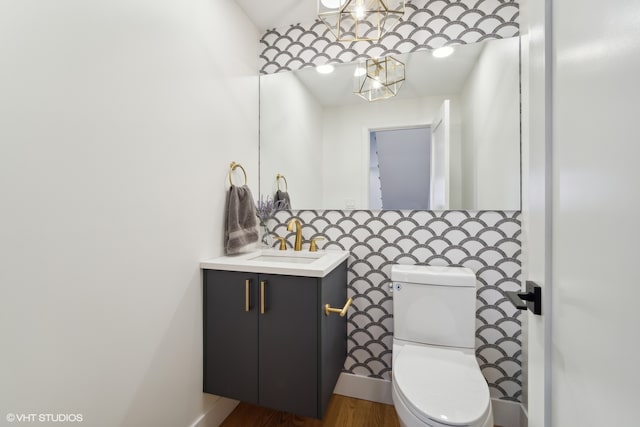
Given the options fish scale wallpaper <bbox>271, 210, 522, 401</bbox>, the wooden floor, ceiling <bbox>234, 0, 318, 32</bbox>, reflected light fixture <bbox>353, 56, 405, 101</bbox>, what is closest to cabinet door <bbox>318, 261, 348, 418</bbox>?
fish scale wallpaper <bbox>271, 210, 522, 401</bbox>

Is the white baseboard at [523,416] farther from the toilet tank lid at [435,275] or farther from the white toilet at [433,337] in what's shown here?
the toilet tank lid at [435,275]

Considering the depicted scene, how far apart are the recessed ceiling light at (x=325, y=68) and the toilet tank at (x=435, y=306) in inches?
53.7

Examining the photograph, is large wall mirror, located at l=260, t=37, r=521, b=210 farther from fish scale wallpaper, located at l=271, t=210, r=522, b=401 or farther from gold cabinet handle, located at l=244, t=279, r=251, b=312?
gold cabinet handle, located at l=244, t=279, r=251, b=312

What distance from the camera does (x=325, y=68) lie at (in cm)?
189

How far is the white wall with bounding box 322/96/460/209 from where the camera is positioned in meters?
1.78

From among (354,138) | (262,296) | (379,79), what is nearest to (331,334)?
(262,296)

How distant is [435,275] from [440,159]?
0.70m

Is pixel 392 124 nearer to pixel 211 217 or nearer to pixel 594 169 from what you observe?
pixel 211 217

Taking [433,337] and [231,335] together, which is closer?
[231,335]

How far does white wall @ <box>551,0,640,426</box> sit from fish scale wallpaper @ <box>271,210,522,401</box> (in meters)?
1.14

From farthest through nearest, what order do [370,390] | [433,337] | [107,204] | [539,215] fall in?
1. [370,390]
2. [433,337]
3. [107,204]
4. [539,215]

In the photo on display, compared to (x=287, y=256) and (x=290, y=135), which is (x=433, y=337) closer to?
(x=287, y=256)

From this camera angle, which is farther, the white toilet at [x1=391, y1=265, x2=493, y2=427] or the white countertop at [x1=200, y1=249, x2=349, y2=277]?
the white countertop at [x1=200, y1=249, x2=349, y2=277]

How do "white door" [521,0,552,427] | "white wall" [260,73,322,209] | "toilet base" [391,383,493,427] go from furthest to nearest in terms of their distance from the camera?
"white wall" [260,73,322,209]
"toilet base" [391,383,493,427]
"white door" [521,0,552,427]
